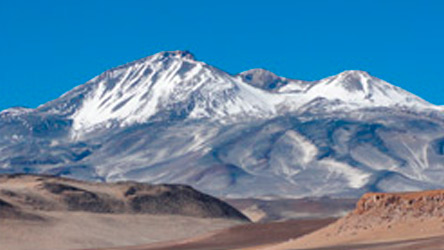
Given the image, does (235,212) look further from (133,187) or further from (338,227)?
(338,227)

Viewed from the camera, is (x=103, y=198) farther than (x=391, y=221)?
Yes

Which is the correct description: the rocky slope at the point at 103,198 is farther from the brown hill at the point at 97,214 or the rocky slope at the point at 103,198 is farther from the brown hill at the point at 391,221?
the brown hill at the point at 391,221

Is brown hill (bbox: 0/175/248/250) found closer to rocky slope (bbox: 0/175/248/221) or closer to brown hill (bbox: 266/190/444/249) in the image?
rocky slope (bbox: 0/175/248/221)

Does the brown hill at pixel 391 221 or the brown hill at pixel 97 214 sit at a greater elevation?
the brown hill at pixel 97 214

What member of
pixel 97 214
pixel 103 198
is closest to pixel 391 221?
pixel 97 214

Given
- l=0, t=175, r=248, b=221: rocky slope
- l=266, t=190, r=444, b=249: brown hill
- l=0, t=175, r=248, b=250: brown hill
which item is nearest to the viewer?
l=266, t=190, r=444, b=249: brown hill

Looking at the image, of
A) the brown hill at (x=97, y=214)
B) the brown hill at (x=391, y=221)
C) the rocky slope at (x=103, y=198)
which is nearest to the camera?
the brown hill at (x=391, y=221)

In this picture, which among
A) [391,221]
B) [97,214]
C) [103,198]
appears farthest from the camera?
[103,198]

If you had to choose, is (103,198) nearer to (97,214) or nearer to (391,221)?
(97,214)

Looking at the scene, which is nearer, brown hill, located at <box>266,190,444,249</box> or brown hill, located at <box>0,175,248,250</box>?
brown hill, located at <box>266,190,444,249</box>

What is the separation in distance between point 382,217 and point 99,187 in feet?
300

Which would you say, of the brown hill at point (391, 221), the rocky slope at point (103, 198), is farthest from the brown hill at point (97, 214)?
the brown hill at point (391, 221)

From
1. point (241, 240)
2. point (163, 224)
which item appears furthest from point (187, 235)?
point (241, 240)

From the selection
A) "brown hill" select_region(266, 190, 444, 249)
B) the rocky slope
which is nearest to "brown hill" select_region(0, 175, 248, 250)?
the rocky slope
